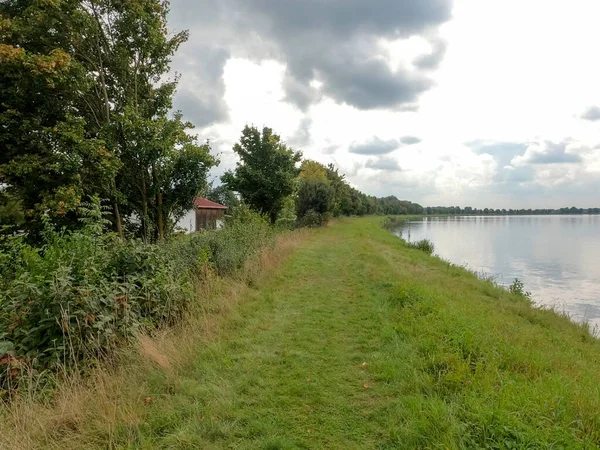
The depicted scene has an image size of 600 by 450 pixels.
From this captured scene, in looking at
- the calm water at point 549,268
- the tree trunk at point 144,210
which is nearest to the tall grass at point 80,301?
the tree trunk at point 144,210

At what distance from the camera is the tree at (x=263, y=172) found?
18.7 metres

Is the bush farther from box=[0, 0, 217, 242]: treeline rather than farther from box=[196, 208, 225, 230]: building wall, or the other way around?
box=[0, 0, 217, 242]: treeline

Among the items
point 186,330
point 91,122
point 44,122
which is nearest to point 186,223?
point 91,122

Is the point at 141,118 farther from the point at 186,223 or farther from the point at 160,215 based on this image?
the point at 186,223

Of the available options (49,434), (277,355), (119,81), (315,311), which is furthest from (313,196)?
(49,434)

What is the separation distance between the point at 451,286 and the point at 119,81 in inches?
526

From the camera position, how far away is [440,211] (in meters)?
152

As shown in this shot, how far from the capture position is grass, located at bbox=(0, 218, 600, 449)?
2629mm

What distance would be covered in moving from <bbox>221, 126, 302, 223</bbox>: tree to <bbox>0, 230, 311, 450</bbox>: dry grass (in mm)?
14340

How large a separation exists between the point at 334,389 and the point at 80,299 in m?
3.18

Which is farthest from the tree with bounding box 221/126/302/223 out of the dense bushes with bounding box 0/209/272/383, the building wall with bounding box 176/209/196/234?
the dense bushes with bounding box 0/209/272/383

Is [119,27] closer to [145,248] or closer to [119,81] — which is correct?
[119,81]

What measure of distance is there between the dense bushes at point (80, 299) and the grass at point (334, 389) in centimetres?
44

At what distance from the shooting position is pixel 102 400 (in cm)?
298
